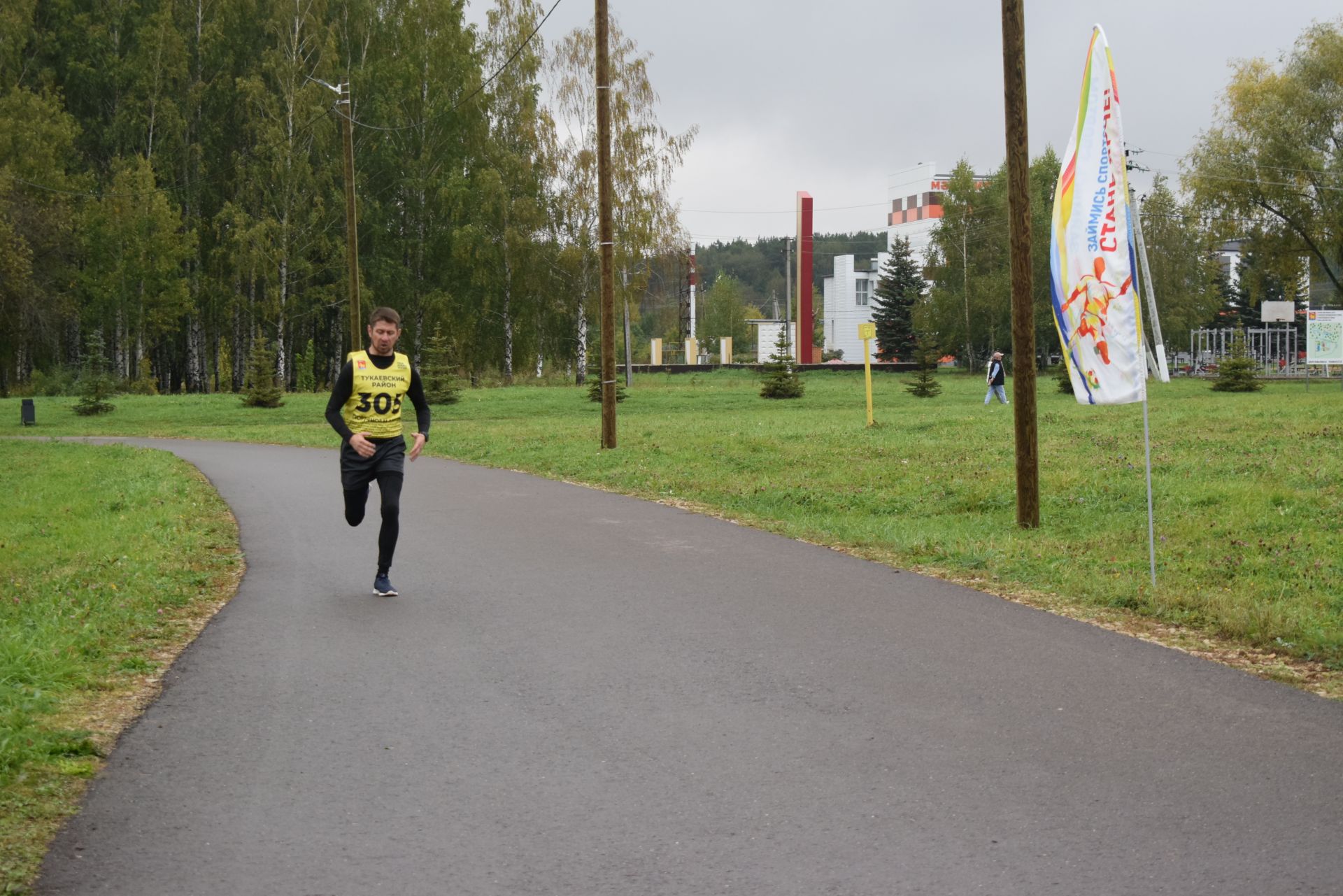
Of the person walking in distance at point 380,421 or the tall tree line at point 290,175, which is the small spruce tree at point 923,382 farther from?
the person walking in distance at point 380,421

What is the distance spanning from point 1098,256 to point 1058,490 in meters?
5.52

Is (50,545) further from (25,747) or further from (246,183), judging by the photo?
(246,183)

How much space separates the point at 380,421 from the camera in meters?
8.97

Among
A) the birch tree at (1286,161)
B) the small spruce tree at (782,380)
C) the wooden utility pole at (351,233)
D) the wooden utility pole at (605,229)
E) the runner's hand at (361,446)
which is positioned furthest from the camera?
the birch tree at (1286,161)

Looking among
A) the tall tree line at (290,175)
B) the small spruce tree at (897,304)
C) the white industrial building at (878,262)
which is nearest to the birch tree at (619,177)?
the tall tree line at (290,175)

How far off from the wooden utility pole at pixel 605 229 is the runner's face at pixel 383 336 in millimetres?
11837

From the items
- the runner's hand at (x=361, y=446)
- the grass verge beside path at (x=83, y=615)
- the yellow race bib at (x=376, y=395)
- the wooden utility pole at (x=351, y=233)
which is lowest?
the grass verge beside path at (x=83, y=615)

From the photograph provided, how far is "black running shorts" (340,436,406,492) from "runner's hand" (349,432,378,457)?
10cm

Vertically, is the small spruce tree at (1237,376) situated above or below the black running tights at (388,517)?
above

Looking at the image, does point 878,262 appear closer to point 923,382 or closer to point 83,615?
point 923,382

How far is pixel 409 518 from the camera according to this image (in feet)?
42.6

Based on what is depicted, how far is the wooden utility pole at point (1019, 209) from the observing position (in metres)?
11.4

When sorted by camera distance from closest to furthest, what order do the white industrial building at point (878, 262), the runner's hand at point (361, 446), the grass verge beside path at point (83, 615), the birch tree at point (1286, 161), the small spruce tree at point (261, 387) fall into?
the grass verge beside path at point (83, 615) → the runner's hand at point (361, 446) → the small spruce tree at point (261, 387) → the birch tree at point (1286, 161) → the white industrial building at point (878, 262)

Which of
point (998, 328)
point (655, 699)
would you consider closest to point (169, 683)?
point (655, 699)
